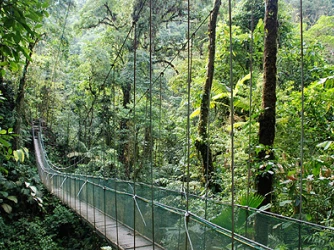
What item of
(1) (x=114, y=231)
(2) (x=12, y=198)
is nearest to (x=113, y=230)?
(1) (x=114, y=231)

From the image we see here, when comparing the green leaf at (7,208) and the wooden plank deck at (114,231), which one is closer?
the wooden plank deck at (114,231)

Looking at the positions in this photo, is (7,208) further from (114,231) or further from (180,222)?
(180,222)

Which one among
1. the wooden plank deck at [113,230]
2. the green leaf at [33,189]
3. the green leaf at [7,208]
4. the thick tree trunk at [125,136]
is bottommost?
the green leaf at [7,208]

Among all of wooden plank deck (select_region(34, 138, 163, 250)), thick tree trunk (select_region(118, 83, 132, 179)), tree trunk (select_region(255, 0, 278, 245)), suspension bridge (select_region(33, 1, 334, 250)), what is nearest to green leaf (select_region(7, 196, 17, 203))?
thick tree trunk (select_region(118, 83, 132, 179))

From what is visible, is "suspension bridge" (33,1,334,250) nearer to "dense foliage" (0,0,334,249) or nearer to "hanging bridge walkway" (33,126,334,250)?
"hanging bridge walkway" (33,126,334,250)

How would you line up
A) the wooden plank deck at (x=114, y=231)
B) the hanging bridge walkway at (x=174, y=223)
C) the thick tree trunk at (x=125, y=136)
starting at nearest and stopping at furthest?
the hanging bridge walkway at (x=174, y=223), the wooden plank deck at (x=114, y=231), the thick tree trunk at (x=125, y=136)

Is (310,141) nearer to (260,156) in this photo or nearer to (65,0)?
(260,156)

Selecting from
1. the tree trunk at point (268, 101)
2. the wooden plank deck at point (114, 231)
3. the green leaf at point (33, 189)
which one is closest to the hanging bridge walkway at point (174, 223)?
the wooden plank deck at point (114, 231)

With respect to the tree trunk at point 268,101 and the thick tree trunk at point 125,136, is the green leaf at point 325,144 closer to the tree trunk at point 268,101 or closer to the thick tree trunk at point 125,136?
the tree trunk at point 268,101

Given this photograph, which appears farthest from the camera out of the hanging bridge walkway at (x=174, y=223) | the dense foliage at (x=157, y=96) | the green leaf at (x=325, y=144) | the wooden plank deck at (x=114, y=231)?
the dense foliage at (x=157, y=96)

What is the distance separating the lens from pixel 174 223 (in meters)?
2.02

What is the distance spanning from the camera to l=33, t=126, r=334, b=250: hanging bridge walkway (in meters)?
1.55

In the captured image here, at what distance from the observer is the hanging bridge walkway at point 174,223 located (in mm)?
1546

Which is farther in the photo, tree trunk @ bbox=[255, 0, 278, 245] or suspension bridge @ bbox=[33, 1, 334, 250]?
tree trunk @ bbox=[255, 0, 278, 245]
